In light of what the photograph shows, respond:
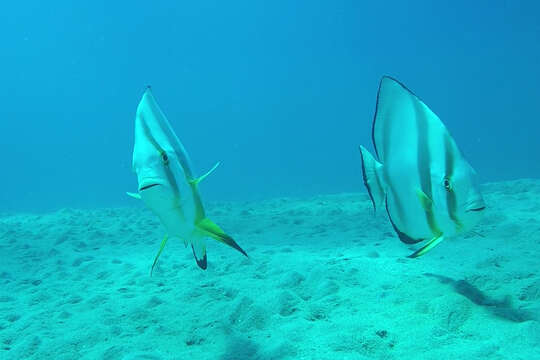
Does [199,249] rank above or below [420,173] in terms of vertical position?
below

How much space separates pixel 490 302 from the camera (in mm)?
2826

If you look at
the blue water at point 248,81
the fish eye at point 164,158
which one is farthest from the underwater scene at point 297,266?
the blue water at point 248,81

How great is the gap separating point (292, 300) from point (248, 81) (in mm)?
109373

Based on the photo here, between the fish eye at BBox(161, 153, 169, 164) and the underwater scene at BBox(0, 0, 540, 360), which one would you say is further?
the underwater scene at BBox(0, 0, 540, 360)

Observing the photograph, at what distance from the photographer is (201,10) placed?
7350 cm

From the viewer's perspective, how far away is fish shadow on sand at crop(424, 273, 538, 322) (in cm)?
255

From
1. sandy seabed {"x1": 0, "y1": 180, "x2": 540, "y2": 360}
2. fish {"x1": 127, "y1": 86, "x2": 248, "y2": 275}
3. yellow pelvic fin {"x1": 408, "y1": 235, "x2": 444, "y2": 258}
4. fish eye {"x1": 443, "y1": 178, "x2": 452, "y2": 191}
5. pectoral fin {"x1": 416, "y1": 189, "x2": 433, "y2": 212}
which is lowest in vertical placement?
sandy seabed {"x1": 0, "y1": 180, "x2": 540, "y2": 360}

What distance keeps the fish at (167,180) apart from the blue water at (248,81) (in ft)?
145

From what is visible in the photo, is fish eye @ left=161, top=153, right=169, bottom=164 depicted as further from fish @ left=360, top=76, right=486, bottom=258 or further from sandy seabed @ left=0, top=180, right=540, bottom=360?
sandy seabed @ left=0, top=180, right=540, bottom=360

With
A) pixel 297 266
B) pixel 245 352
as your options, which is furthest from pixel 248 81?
pixel 245 352

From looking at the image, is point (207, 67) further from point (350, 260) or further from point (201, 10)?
point (350, 260)

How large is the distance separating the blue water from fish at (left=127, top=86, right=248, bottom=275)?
44.1 m

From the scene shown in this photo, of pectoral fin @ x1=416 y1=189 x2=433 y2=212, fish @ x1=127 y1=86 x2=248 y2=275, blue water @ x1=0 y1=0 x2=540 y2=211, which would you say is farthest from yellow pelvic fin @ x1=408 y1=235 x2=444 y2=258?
blue water @ x1=0 y1=0 x2=540 y2=211

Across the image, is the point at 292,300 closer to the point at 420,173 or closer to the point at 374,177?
the point at 374,177
